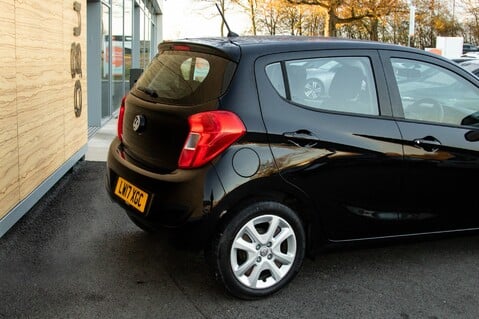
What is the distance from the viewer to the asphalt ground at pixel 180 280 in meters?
3.44

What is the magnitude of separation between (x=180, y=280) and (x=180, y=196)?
761 mm

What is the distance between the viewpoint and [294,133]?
11.6 feet

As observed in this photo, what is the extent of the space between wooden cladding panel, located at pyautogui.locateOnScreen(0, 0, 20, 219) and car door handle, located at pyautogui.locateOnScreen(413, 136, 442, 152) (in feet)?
9.44

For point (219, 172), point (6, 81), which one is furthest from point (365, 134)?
point (6, 81)

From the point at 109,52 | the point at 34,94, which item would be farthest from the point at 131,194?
the point at 109,52

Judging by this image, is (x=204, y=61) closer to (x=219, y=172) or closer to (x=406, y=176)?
(x=219, y=172)

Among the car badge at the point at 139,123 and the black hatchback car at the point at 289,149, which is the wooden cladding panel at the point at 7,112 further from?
the car badge at the point at 139,123

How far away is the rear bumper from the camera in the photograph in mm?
3318

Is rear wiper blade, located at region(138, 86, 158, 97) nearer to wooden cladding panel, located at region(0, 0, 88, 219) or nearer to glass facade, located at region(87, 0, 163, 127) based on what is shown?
wooden cladding panel, located at region(0, 0, 88, 219)

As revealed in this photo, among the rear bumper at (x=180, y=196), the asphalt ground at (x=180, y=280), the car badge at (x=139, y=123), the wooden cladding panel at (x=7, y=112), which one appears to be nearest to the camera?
the rear bumper at (x=180, y=196)

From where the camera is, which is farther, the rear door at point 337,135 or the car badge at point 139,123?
the car badge at point 139,123

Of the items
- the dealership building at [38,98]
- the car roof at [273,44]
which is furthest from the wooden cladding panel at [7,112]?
the car roof at [273,44]

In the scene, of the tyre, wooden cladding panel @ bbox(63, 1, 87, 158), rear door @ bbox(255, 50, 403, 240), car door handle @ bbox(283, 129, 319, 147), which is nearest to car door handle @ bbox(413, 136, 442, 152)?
rear door @ bbox(255, 50, 403, 240)

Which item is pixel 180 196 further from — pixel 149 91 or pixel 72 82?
pixel 72 82
